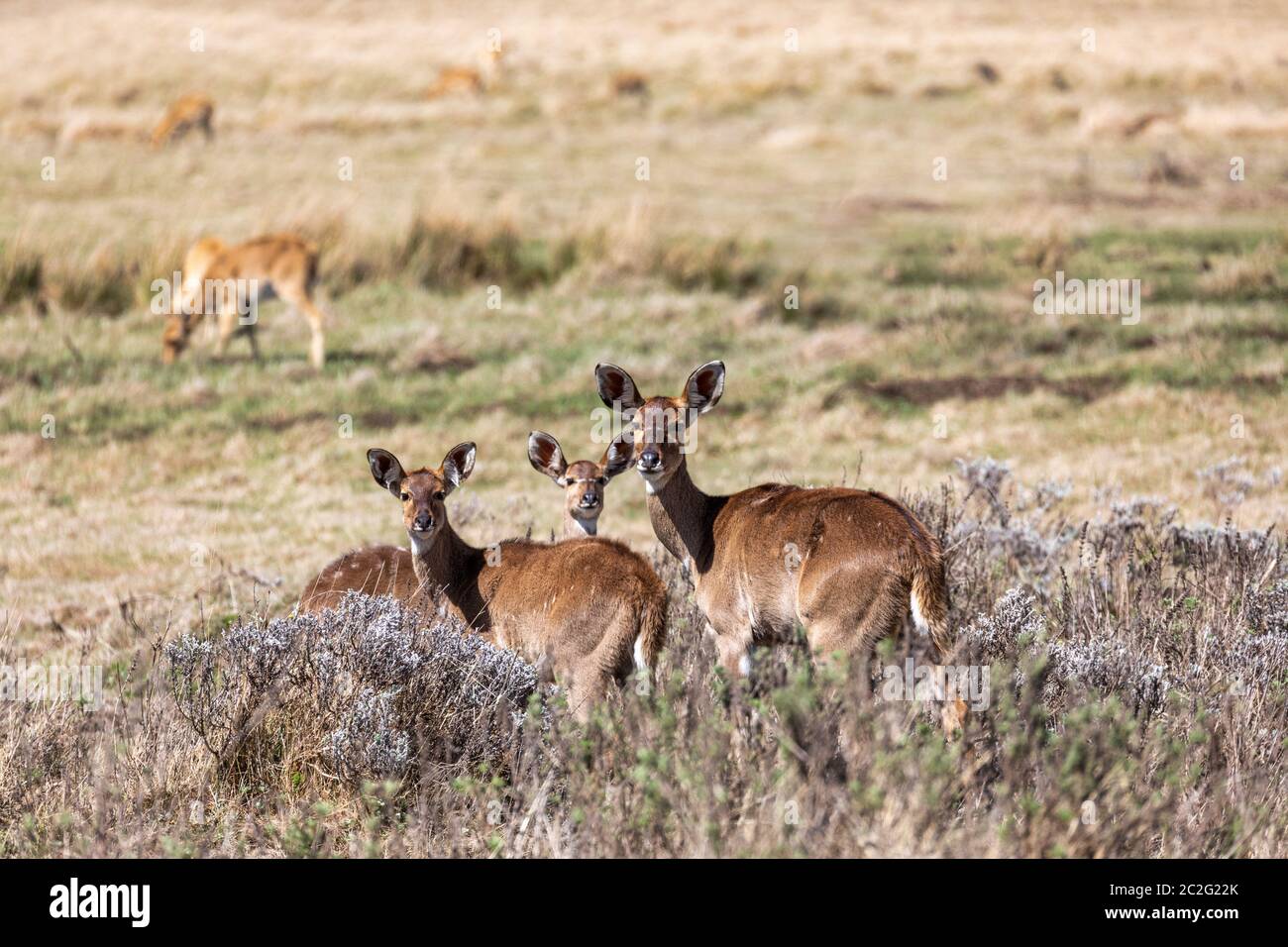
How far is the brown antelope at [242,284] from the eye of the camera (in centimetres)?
1554

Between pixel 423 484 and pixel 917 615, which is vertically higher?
pixel 423 484

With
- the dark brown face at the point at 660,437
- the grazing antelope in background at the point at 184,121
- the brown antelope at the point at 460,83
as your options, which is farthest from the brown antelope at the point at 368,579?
the brown antelope at the point at 460,83

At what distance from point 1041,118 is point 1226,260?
14.8 m

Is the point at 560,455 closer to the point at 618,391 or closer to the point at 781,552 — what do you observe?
the point at 618,391

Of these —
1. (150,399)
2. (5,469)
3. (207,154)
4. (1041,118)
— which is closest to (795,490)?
(5,469)

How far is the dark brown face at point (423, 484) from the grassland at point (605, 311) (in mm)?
1049

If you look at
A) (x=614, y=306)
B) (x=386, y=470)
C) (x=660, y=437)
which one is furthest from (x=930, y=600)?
(x=614, y=306)

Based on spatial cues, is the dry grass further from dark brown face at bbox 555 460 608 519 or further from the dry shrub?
dark brown face at bbox 555 460 608 519

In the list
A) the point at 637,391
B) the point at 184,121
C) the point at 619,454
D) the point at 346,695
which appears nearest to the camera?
the point at 346,695

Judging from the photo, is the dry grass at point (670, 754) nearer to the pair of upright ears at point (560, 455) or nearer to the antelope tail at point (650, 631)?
the antelope tail at point (650, 631)

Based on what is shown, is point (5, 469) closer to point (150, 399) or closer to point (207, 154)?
point (150, 399)

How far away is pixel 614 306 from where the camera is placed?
55.7 ft

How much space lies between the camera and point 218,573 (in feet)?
32.1

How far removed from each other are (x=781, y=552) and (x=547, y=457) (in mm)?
1702
